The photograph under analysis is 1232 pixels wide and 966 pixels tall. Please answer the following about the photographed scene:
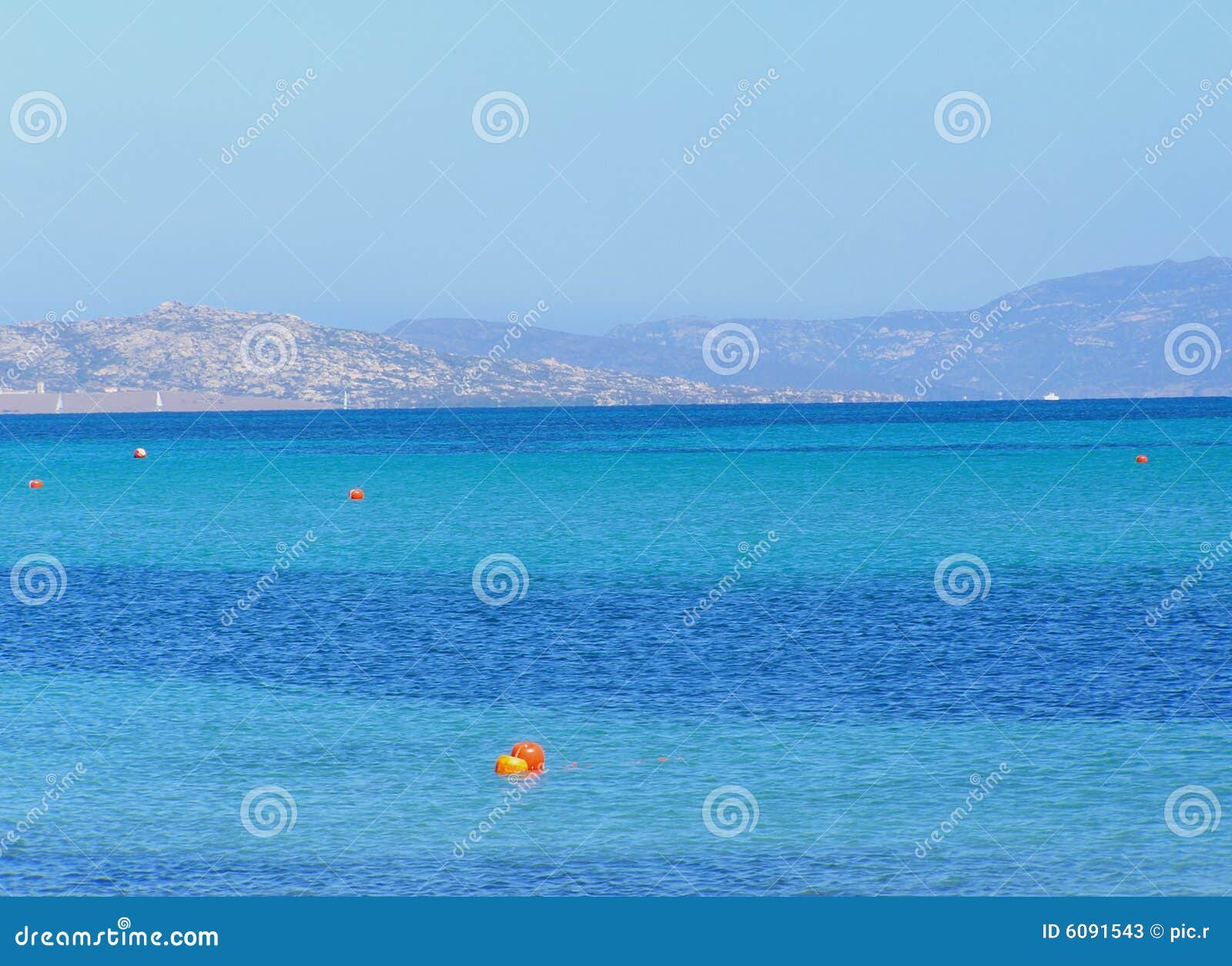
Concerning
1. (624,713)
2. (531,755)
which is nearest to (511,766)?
(531,755)

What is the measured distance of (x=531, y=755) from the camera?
2420cm

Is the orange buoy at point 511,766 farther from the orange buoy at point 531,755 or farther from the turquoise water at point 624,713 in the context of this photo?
the turquoise water at point 624,713

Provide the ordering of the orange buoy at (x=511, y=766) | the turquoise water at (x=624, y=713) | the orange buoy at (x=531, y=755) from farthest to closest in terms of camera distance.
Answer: the orange buoy at (x=531, y=755) < the orange buoy at (x=511, y=766) < the turquoise water at (x=624, y=713)

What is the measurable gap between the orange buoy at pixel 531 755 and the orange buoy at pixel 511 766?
0.07m

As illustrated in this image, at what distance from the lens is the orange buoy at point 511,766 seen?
78.6 ft

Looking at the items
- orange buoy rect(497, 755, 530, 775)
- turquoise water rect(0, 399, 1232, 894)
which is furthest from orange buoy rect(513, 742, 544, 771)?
turquoise water rect(0, 399, 1232, 894)

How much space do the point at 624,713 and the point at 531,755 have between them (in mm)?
Result: 4177

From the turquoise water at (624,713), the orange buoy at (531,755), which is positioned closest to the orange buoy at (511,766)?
the orange buoy at (531,755)

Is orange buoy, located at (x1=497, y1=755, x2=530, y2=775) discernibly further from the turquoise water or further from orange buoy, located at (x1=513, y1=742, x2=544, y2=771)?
the turquoise water

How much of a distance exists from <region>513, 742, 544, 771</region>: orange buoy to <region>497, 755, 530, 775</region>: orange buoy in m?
0.07

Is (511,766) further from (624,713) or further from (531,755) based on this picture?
(624,713)

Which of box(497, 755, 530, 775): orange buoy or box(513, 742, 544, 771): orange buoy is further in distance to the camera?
box(513, 742, 544, 771): orange buoy

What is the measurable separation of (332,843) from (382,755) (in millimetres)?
4640

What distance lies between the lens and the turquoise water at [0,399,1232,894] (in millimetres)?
19891
